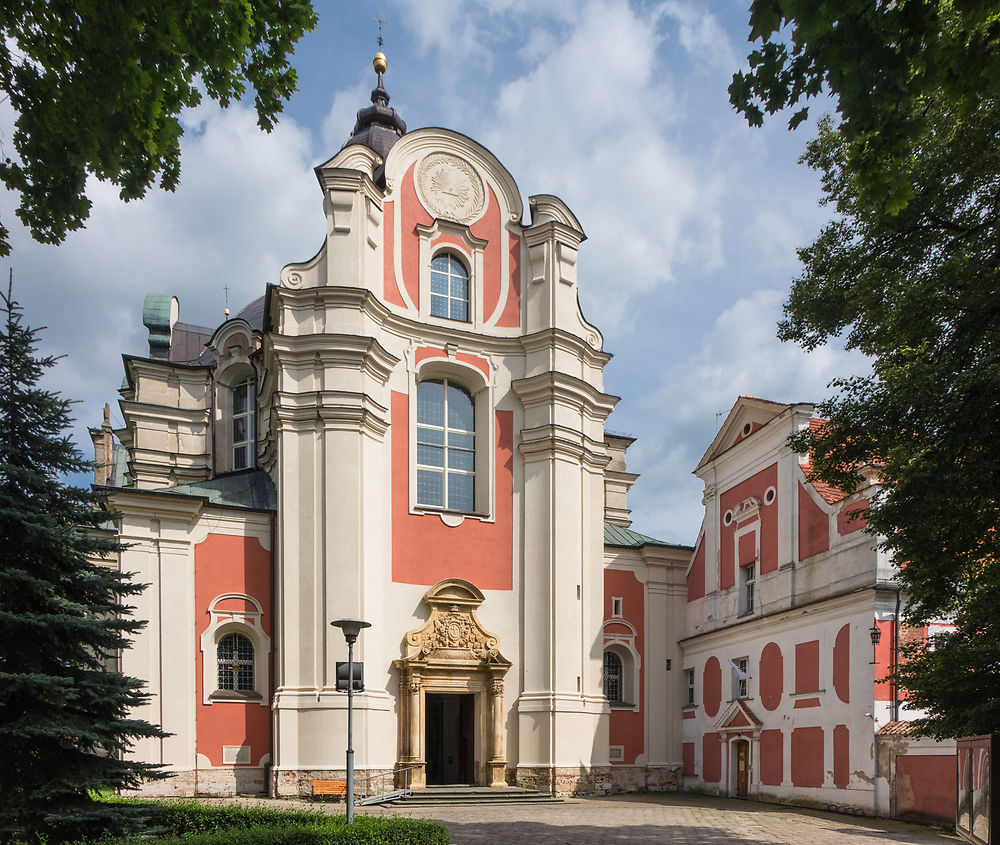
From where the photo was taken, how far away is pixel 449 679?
24.5m

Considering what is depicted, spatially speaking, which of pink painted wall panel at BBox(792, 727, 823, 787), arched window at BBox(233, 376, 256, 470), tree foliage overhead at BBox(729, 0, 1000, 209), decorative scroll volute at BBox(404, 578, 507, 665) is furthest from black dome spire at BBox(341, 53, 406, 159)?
tree foliage overhead at BBox(729, 0, 1000, 209)

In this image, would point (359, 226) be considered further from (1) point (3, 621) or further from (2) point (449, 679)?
(1) point (3, 621)

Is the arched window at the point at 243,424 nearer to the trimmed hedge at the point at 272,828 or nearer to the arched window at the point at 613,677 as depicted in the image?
the arched window at the point at 613,677

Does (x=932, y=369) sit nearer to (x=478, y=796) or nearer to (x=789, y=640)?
(x=789, y=640)

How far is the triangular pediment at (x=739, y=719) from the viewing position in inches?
962

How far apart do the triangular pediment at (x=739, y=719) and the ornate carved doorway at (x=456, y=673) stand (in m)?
6.06

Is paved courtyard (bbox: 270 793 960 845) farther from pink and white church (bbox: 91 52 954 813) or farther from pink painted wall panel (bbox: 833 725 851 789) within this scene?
pink and white church (bbox: 91 52 954 813)

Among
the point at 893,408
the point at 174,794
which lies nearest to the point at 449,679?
the point at 174,794

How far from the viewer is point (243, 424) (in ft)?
104

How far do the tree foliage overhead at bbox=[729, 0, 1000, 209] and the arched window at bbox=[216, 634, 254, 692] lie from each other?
20.5 metres

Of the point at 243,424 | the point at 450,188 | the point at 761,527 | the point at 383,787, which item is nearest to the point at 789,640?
the point at 761,527

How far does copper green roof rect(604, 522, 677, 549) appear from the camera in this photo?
29172 mm

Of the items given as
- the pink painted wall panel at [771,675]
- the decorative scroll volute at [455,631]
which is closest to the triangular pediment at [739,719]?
the pink painted wall panel at [771,675]

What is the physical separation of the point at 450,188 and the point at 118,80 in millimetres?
20574
